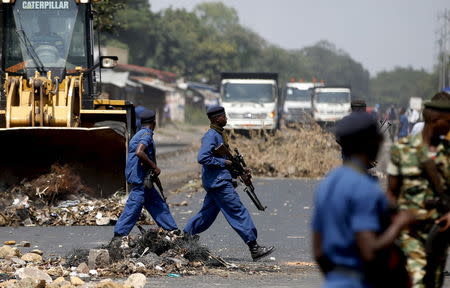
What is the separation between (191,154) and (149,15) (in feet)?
164

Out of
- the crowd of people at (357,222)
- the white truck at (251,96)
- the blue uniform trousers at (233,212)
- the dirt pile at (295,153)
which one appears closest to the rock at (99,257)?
the blue uniform trousers at (233,212)

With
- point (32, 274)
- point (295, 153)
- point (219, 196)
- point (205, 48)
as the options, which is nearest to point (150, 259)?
point (219, 196)

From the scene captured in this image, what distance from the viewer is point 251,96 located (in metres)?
35.3

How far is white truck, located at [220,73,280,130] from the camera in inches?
1356

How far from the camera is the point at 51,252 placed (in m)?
11.3

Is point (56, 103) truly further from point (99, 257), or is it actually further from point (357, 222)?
point (357, 222)

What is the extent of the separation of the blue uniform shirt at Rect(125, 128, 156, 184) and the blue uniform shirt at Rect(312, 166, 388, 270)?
6416 mm

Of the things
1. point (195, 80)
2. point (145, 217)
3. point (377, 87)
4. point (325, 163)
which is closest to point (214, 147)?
point (145, 217)

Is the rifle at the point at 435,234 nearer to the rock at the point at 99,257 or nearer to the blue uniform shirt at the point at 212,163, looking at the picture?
the rock at the point at 99,257

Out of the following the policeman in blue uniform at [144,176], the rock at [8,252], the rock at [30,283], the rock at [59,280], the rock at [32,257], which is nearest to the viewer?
the rock at [30,283]

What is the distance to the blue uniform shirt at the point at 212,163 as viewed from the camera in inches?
420

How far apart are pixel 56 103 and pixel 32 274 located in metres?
6.36

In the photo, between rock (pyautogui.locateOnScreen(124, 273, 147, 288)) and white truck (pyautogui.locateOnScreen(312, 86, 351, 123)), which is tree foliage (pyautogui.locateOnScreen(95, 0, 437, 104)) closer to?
white truck (pyautogui.locateOnScreen(312, 86, 351, 123))

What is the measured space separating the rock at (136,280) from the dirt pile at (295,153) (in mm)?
14935
